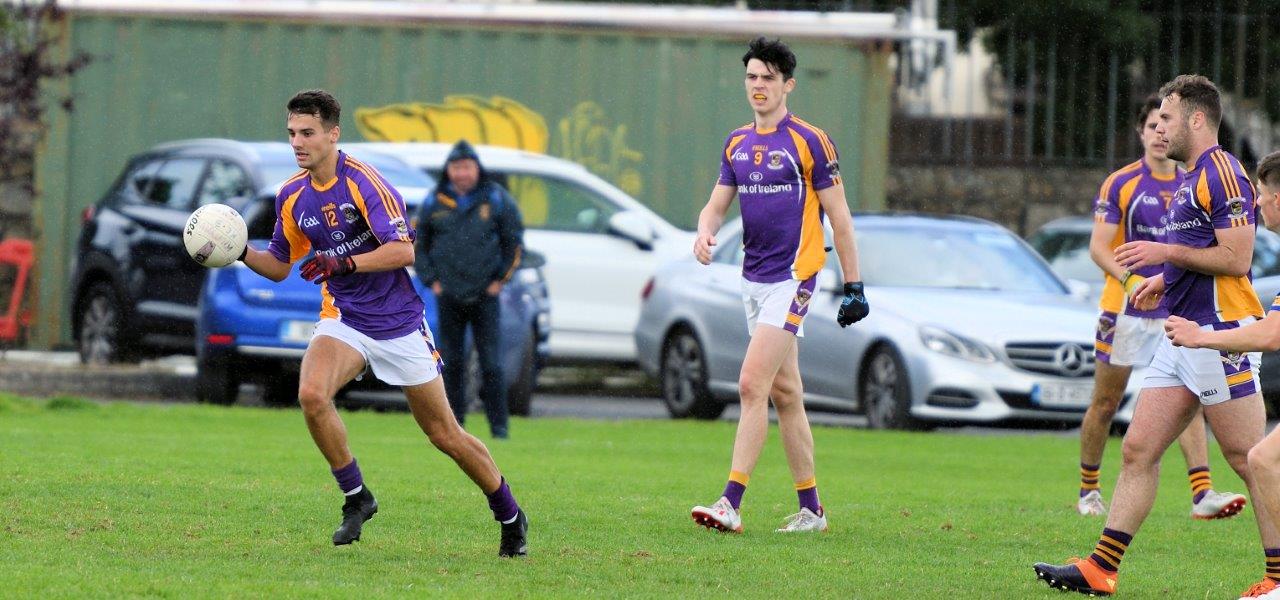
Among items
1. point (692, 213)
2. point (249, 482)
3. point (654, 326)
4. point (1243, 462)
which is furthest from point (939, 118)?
point (1243, 462)

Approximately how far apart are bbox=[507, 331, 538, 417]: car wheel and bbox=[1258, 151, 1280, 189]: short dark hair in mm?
9532

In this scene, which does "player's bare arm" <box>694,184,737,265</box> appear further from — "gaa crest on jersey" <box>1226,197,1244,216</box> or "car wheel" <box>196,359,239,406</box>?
"car wheel" <box>196,359,239,406</box>

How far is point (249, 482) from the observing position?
10391mm

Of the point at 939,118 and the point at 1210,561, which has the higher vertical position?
the point at 939,118

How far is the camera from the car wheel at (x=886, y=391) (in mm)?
15047

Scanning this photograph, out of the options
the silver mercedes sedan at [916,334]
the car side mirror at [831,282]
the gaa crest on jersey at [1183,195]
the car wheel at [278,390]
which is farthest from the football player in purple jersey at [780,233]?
the car wheel at [278,390]

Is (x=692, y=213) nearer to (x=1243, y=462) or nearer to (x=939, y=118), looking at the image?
(x=939, y=118)

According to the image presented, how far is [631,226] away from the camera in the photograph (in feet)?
60.9

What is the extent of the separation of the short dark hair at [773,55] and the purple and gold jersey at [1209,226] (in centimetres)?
214

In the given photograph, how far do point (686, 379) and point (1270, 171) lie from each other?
999 cm

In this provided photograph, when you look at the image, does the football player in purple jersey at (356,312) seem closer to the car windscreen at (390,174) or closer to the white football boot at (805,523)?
the white football boot at (805,523)

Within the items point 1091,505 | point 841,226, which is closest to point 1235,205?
point 841,226

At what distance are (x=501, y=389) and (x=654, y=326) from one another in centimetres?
353

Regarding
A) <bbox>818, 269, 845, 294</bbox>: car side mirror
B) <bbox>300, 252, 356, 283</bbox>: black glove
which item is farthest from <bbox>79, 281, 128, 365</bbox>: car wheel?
<bbox>300, 252, 356, 283</bbox>: black glove
